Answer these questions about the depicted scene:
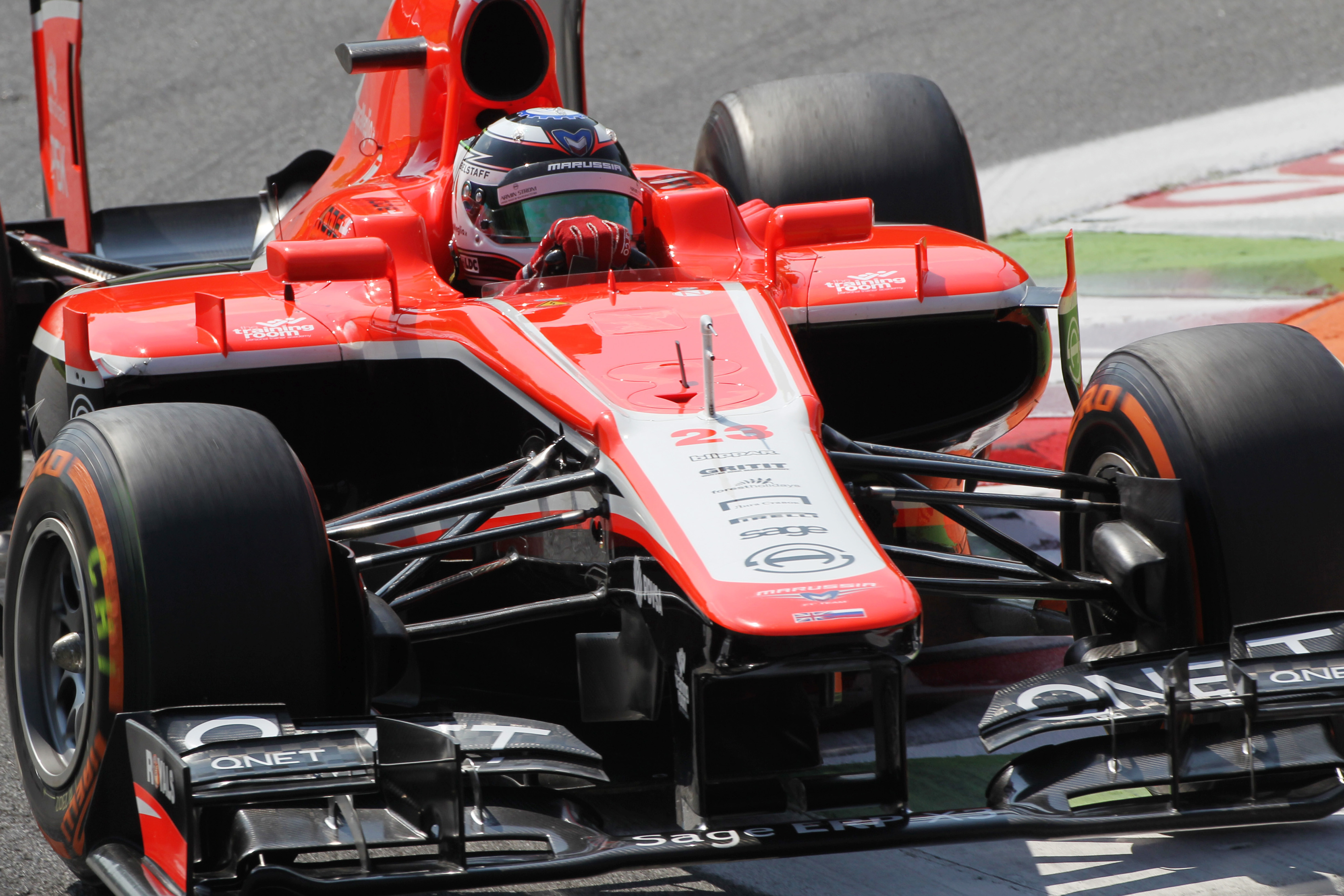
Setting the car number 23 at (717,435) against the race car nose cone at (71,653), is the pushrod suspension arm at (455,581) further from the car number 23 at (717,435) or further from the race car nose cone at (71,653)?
the race car nose cone at (71,653)

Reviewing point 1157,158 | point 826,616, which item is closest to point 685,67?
point 1157,158

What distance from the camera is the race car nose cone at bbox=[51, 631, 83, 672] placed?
325 centimetres

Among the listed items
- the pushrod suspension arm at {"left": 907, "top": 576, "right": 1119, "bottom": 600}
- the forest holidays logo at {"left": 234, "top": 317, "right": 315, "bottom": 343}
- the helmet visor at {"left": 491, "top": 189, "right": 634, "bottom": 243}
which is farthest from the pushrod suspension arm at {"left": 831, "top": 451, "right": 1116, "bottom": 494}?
the forest holidays logo at {"left": 234, "top": 317, "right": 315, "bottom": 343}

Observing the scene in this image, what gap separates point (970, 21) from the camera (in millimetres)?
13203

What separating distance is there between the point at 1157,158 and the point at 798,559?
8409mm

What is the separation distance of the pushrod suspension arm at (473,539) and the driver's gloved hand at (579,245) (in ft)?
2.93

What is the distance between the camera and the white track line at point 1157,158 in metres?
10.0

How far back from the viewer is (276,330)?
4.12 meters

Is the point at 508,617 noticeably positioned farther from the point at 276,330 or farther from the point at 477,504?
the point at 276,330

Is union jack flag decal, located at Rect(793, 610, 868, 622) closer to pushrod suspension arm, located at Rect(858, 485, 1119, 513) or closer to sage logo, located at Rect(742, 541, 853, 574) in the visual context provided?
sage logo, located at Rect(742, 541, 853, 574)

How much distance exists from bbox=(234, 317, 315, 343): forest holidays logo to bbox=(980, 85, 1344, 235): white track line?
20.2 feet

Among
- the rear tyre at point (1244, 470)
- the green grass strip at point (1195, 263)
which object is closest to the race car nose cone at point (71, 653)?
the rear tyre at point (1244, 470)

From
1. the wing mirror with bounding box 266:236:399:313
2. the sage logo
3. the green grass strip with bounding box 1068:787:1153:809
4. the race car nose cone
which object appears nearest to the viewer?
the sage logo

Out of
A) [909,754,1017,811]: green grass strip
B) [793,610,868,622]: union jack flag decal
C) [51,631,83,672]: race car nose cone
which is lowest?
[909,754,1017,811]: green grass strip
